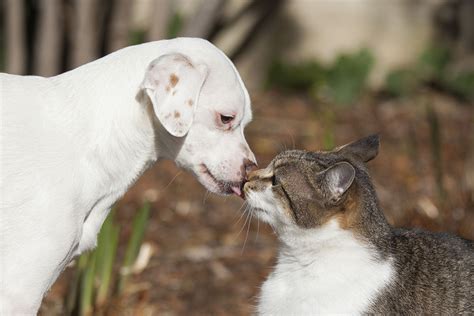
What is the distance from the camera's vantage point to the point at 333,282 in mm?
4250

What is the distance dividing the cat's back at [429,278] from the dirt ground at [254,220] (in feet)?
2.81

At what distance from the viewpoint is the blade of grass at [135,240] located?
4918mm

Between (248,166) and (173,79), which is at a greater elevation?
(173,79)

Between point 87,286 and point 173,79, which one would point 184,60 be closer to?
point 173,79

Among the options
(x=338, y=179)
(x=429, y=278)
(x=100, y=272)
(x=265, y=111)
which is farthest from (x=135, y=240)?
(x=265, y=111)

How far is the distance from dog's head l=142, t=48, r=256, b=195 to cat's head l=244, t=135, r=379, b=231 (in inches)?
9.3

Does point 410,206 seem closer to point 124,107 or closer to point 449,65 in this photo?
point 124,107

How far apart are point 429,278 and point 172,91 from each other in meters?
1.61

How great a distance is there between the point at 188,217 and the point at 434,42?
4500 mm

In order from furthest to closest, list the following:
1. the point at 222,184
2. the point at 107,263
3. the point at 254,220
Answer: the point at 254,220 → the point at 107,263 → the point at 222,184

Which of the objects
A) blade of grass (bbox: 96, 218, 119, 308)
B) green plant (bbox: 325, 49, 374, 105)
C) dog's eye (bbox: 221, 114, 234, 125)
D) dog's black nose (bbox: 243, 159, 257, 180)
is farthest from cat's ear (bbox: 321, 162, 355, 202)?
green plant (bbox: 325, 49, 374, 105)

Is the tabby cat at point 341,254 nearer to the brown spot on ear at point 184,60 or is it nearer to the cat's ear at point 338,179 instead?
the cat's ear at point 338,179

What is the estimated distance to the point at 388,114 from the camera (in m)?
9.73

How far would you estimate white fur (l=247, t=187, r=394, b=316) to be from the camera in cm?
421
